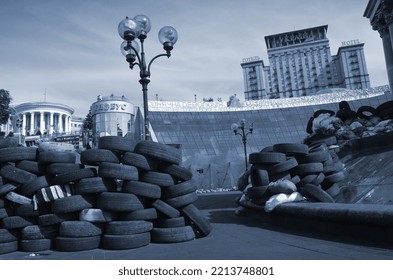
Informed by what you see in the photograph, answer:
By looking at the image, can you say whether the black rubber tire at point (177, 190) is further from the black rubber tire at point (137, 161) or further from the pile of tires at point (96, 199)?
the black rubber tire at point (137, 161)

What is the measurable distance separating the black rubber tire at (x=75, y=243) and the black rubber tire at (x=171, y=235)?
Answer: 973 mm

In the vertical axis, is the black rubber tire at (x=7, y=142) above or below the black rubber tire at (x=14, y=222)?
above

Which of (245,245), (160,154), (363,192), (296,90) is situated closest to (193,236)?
(245,245)

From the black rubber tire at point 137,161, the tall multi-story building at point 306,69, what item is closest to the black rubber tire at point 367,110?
the black rubber tire at point 137,161

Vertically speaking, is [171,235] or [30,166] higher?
[30,166]

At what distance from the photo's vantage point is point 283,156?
5.94 metres

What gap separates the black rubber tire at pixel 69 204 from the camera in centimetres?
438

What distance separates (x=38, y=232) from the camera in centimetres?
450

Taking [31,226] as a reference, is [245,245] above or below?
below

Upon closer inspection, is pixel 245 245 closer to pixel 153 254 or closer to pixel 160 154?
pixel 153 254

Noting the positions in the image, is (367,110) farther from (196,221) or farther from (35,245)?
(35,245)

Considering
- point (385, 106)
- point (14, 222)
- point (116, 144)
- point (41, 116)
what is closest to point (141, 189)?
point (116, 144)

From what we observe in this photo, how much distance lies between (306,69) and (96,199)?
11331 centimetres
